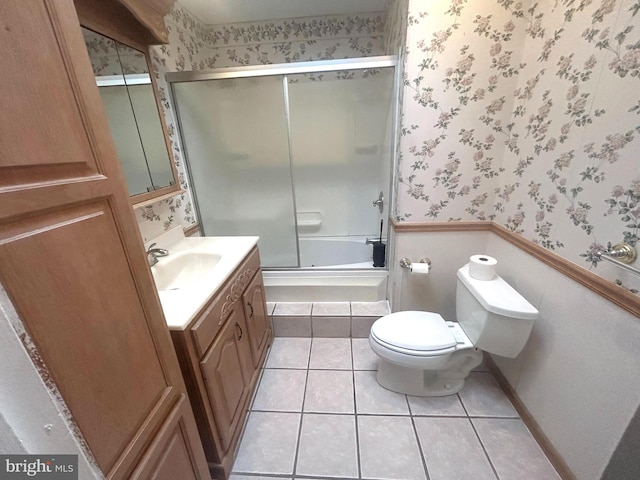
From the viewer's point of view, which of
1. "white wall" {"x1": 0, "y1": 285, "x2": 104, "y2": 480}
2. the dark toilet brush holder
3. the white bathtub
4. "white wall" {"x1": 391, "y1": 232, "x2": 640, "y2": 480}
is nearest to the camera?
"white wall" {"x1": 0, "y1": 285, "x2": 104, "y2": 480}

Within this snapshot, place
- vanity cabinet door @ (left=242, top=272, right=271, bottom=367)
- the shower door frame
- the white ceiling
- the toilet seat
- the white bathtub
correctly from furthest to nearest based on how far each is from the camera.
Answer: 1. the white bathtub
2. the white ceiling
3. the shower door frame
4. vanity cabinet door @ (left=242, top=272, right=271, bottom=367)
5. the toilet seat

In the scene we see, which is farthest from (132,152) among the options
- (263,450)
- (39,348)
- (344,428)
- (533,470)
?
(533,470)

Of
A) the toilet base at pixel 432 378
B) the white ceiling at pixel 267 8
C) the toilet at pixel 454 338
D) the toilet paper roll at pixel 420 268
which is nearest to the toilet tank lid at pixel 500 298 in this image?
the toilet at pixel 454 338

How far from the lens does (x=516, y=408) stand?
1.35 m

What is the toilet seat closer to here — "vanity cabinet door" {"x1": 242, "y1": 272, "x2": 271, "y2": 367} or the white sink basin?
"vanity cabinet door" {"x1": 242, "y1": 272, "x2": 271, "y2": 367}

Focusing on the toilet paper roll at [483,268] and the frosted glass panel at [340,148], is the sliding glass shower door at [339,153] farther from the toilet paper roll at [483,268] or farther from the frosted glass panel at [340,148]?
the toilet paper roll at [483,268]

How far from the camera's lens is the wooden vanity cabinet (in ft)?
3.02

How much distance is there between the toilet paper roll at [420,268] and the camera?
1594 millimetres

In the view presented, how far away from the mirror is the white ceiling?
Answer: 843 millimetres

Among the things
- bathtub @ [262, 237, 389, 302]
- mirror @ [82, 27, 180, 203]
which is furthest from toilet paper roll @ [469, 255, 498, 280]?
mirror @ [82, 27, 180, 203]

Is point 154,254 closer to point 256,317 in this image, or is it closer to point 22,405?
point 256,317

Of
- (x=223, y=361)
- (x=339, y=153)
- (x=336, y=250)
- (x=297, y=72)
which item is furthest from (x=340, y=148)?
(x=223, y=361)

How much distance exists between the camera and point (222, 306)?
3.62 feet

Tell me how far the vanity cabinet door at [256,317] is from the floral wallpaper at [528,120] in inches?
38.7
